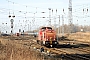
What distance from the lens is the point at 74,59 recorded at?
20328mm

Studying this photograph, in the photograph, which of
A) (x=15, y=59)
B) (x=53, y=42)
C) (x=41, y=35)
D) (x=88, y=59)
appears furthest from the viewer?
(x=41, y=35)

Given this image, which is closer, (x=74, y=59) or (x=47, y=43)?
(x=74, y=59)

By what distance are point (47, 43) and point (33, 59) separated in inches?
762

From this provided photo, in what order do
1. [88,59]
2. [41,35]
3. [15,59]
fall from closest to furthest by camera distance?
[15,59] → [88,59] → [41,35]

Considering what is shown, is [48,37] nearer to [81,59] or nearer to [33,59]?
[81,59]

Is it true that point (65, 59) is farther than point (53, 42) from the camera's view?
No

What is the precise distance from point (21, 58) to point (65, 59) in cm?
633

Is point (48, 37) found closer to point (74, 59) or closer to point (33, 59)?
point (74, 59)

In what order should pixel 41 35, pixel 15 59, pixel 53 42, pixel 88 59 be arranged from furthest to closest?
pixel 41 35 < pixel 53 42 < pixel 88 59 < pixel 15 59

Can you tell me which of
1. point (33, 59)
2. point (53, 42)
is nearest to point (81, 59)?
point (33, 59)

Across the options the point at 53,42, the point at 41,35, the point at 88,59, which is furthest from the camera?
the point at 41,35

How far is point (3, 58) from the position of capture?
49.9ft

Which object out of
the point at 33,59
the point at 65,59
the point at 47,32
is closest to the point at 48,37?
the point at 47,32

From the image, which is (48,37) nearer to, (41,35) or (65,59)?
(41,35)
